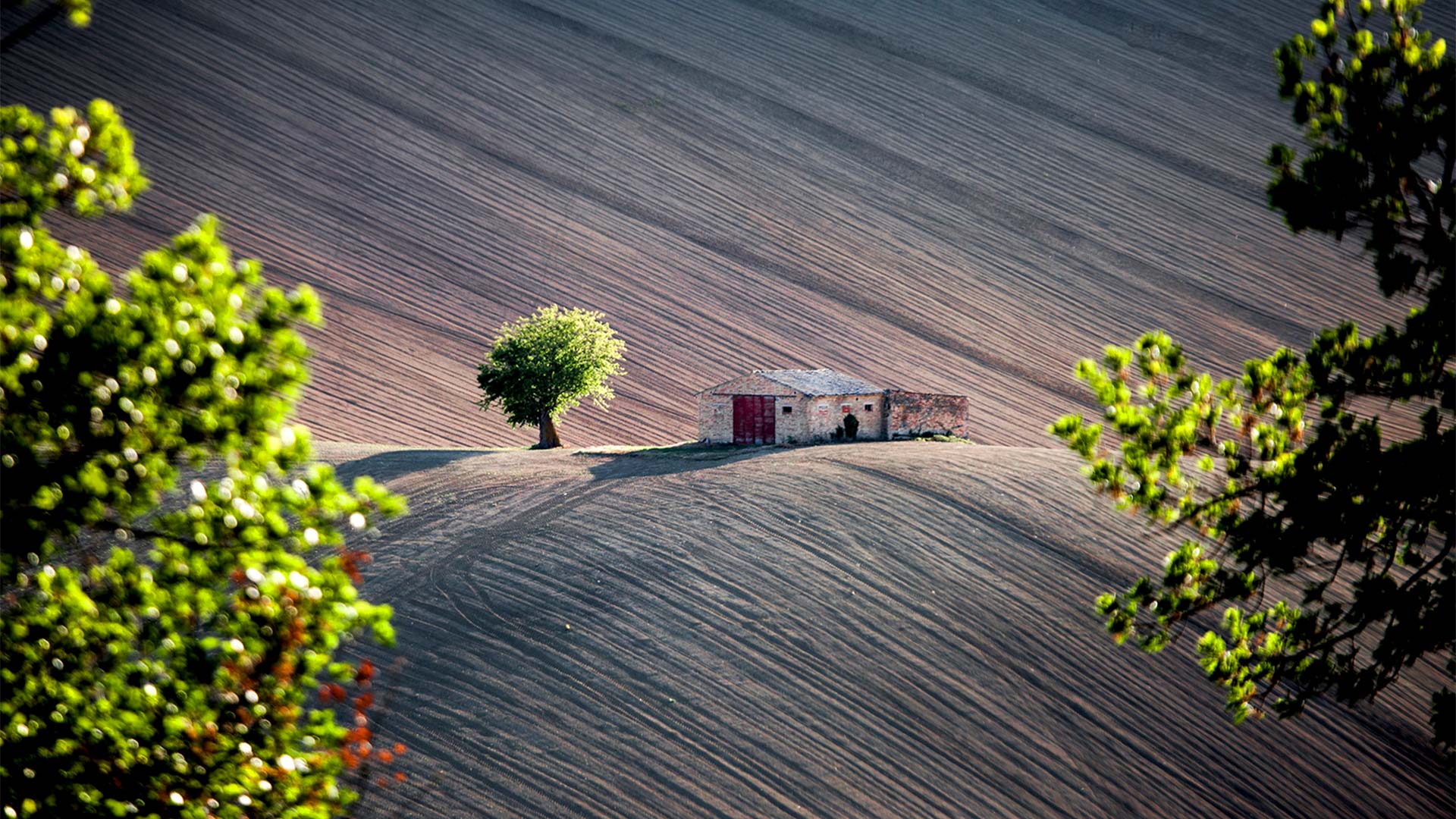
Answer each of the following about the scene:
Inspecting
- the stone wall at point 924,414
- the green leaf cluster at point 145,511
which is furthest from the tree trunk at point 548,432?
the green leaf cluster at point 145,511

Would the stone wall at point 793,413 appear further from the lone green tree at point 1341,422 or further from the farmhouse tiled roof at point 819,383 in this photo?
the lone green tree at point 1341,422

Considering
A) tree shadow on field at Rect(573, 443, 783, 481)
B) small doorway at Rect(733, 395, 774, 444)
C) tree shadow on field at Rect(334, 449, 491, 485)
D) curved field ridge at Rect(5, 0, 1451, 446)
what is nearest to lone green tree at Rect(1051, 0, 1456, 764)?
tree shadow on field at Rect(573, 443, 783, 481)

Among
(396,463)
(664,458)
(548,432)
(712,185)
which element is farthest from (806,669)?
(712,185)

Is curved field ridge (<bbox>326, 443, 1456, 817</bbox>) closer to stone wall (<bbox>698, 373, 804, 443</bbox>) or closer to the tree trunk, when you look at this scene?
stone wall (<bbox>698, 373, 804, 443</bbox>)

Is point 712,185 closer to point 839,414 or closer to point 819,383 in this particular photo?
point 819,383

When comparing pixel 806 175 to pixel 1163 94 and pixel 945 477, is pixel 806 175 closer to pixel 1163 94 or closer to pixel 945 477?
pixel 1163 94

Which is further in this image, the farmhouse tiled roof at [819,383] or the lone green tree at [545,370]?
the lone green tree at [545,370]
